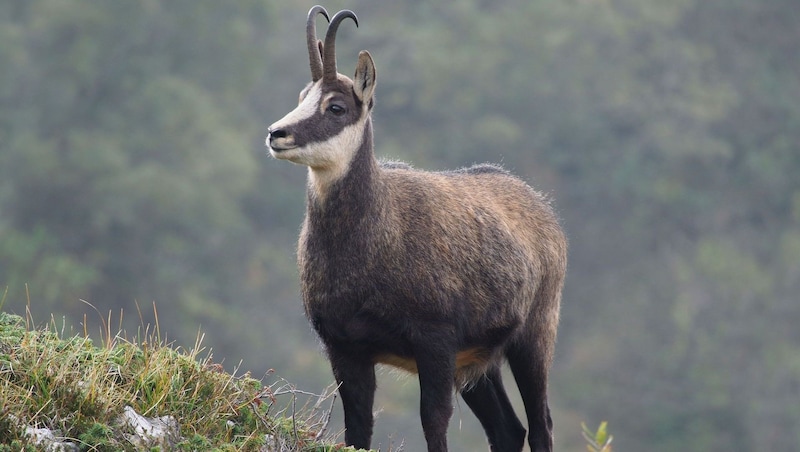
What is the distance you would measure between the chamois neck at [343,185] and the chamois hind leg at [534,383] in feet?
5.66

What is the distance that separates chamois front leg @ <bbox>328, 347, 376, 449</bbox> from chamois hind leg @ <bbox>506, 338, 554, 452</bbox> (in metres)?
1.33

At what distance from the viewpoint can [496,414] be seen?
9.87 meters

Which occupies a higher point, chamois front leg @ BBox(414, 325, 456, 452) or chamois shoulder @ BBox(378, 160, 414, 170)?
chamois shoulder @ BBox(378, 160, 414, 170)

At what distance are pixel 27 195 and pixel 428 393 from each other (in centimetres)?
2807

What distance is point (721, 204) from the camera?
137 ft

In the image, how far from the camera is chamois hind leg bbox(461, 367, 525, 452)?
9828 mm

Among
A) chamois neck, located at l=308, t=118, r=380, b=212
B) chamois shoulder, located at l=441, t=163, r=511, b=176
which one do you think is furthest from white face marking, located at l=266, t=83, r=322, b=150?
chamois shoulder, located at l=441, t=163, r=511, b=176

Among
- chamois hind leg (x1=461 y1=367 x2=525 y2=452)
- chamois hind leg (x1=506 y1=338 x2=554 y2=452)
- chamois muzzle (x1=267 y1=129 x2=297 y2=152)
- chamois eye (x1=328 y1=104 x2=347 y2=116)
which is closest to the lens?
chamois muzzle (x1=267 y1=129 x2=297 y2=152)

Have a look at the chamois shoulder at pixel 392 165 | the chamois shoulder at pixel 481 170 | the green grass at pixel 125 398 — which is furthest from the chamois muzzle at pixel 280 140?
the chamois shoulder at pixel 481 170

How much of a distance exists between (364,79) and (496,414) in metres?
2.80

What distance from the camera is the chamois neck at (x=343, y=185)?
27.7 feet

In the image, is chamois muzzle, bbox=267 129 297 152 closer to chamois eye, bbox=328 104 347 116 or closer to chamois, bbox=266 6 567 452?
chamois, bbox=266 6 567 452

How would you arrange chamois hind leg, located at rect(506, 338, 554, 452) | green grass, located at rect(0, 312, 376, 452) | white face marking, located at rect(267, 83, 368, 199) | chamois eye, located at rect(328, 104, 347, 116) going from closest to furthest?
green grass, located at rect(0, 312, 376, 452)
white face marking, located at rect(267, 83, 368, 199)
chamois eye, located at rect(328, 104, 347, 116)
chamois hind leg, located at rect(506, 338, 554, 452)

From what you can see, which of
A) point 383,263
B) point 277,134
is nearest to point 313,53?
point 277,134
